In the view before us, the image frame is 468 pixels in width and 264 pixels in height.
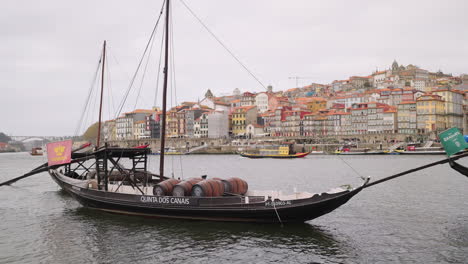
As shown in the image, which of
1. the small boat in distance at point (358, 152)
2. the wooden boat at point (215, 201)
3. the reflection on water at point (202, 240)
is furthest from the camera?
the small boat in distance at point (358, 152)

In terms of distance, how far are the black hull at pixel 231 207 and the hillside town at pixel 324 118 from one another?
296 ft

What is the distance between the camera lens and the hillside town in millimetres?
111375

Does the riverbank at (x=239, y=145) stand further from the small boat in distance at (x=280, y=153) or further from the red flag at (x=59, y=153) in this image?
the red flag at (x=59, y=153)

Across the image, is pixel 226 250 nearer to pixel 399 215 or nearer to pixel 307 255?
pixel 307 255

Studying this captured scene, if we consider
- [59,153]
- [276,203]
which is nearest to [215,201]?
[276,203]

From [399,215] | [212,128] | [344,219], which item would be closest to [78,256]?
[344,219]

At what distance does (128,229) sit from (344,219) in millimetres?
10799

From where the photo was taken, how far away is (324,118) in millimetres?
124562

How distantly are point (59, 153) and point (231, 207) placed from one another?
1190 cm

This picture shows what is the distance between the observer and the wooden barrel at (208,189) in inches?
757

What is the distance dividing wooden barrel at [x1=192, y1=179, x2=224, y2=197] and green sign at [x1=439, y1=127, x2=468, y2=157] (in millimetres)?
9888

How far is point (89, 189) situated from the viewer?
23.7 meters

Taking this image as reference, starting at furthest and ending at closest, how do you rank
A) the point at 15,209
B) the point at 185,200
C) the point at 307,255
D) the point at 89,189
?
the point at 15,209 → the point at 89,189 → the point at 185,200 → the point at 307,255

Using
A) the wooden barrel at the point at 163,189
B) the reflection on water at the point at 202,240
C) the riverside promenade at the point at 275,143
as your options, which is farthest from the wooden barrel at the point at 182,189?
the riverside promenade at the point at 275,143
